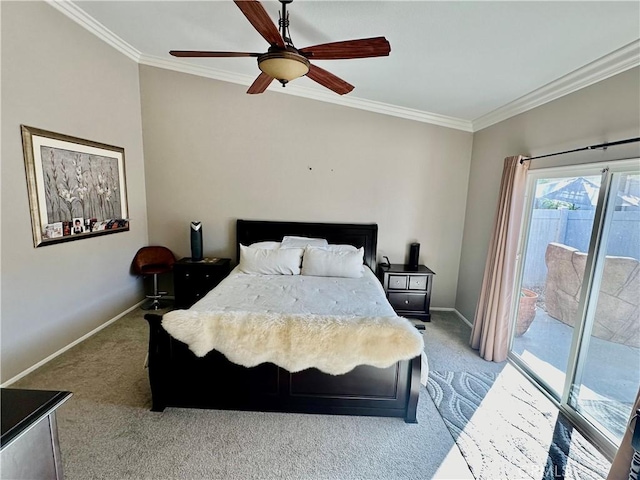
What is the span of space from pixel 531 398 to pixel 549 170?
1.90 metres

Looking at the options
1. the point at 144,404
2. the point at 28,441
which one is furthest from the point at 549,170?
the point at 144,404

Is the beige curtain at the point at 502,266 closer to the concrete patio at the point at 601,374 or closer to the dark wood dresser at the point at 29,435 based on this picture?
the concrete patio at the point at 601,374

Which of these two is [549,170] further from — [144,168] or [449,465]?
[144,168]

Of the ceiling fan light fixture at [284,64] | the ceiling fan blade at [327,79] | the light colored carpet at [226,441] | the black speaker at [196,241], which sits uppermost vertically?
the ceiling fan blade at [327,79]

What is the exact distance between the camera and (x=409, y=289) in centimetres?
383

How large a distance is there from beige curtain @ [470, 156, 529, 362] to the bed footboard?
4.52 feet

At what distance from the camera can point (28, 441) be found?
36.6 inches

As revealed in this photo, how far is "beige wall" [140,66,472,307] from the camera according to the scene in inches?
154

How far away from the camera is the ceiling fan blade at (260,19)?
4.80ft

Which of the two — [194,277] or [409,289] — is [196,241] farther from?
[409,289]

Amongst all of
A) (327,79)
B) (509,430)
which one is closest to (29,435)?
(327,79)

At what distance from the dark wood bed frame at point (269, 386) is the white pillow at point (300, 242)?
184cm

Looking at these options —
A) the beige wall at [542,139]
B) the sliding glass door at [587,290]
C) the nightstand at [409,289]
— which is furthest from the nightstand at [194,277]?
the sliding glass door at [587,290]

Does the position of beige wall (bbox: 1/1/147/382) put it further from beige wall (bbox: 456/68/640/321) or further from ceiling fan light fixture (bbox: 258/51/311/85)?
beige wall (bbox: 456/68/640/321)
